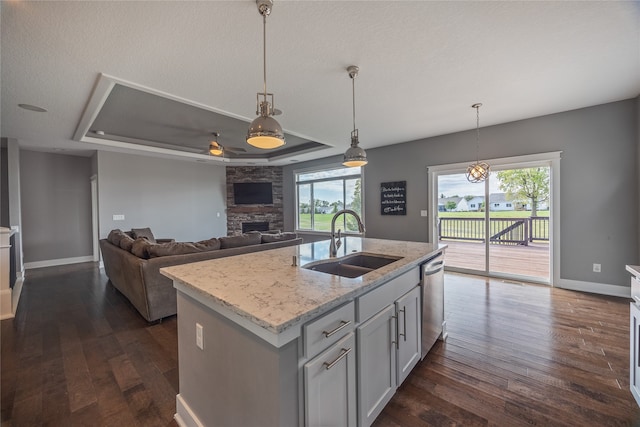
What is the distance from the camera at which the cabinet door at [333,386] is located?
104cm

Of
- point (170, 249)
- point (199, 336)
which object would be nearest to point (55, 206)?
point (170, 249)

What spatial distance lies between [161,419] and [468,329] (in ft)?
8.97

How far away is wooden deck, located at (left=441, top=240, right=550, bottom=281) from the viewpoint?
4363 millimetres

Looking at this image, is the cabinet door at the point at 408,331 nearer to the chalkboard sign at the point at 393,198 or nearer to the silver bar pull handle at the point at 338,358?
the silver bar pull handle at the point at 338,358

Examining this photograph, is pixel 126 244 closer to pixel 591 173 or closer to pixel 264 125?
pixel 264 125

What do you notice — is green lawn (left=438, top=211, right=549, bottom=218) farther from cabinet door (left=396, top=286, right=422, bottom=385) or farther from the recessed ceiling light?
the recessed ceiling light

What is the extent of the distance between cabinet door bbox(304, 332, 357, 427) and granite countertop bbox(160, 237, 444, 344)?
219 mm

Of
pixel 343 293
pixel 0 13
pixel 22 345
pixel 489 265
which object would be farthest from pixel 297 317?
pixel 489 265

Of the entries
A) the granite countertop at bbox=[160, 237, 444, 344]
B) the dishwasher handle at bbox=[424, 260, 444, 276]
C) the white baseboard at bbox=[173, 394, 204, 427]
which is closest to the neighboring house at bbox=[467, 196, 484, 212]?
the dishwasher handle at bbox=[424, 260, 444, 276]

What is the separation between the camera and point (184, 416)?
154 centimetres

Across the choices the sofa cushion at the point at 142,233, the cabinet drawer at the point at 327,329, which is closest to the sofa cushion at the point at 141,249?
the sofa cushion at the point at 142,233

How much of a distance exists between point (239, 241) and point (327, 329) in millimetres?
2720

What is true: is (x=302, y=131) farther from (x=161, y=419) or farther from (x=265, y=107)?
(x=161, y=419)

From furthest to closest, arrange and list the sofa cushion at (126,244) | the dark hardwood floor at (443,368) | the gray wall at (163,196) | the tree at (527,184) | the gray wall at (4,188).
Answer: the gray wall at (163,196) < the gray wall at (4,188) < the tree at (527,184) < the sofa cushion at (126,244) < the dark hardwood floor at (443,368)
